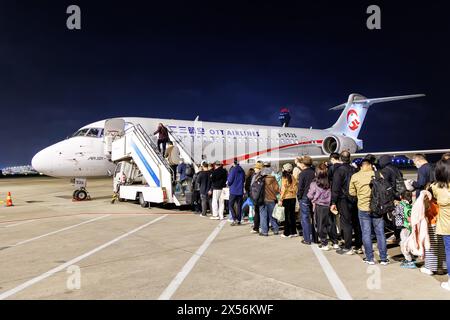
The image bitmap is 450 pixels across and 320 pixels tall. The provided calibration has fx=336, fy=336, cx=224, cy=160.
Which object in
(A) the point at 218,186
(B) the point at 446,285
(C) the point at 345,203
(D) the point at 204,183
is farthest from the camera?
(D) the point at 204,183

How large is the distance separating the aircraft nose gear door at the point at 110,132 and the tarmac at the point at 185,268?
22.7 feet

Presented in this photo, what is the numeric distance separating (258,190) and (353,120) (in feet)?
79.9

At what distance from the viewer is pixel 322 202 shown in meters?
6.67

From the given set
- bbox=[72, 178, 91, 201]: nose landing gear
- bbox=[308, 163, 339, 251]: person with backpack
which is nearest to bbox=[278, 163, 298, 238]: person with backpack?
bbox=[308, 163, 339, 251]: person with backpack

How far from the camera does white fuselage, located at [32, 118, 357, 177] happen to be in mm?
15039

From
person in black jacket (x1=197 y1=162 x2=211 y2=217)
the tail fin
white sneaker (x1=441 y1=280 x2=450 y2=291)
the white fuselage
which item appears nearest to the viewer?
white sneaker (x1=441 y1=280 x2=450 y2=291)

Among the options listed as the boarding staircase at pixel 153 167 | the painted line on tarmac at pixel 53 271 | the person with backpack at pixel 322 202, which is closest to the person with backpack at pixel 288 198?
the person with backpack at pixel 322 202

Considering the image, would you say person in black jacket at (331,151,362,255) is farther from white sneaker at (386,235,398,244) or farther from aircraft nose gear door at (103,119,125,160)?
aircraft nose gear door at (103,119,125,160)

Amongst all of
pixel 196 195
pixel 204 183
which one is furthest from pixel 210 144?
pixel 204 183

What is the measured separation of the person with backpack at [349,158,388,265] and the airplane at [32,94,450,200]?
17.0ft

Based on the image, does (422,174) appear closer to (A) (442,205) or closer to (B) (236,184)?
(A) (442,205)

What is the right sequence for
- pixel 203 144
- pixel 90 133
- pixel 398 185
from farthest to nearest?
pixel 203 144 < pixel 90 133 < pixel 398 185
